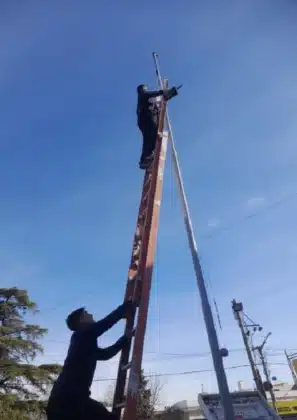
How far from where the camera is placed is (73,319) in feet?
12.3

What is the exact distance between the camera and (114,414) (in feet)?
11.2

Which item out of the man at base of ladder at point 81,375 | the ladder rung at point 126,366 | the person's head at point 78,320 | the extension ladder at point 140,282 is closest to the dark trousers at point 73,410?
the man at base of ladder at point 81,375

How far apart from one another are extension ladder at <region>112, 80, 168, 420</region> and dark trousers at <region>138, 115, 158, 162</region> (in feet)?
1.27

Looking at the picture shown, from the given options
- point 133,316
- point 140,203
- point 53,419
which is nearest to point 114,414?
point 53,419

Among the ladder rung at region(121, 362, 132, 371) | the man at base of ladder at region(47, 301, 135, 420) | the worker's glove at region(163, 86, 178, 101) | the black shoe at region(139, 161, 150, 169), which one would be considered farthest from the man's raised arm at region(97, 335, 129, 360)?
the worker's glove at region(163, 86, 178, 101)

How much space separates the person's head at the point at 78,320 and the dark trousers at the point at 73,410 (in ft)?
2.31

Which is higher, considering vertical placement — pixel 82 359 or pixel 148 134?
pixel 148 134

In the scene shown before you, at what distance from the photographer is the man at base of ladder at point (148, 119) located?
5.59 metres

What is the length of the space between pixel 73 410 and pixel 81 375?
10.8 inches

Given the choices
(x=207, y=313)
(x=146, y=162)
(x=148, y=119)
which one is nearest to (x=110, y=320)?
(x=207, y=313)

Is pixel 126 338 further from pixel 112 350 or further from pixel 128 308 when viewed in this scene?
pixel 128 308

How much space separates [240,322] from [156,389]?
20.3 metres

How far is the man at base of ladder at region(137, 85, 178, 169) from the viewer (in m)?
5.59

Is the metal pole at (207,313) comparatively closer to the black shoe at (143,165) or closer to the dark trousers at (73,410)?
the black shoe at (143,165)
